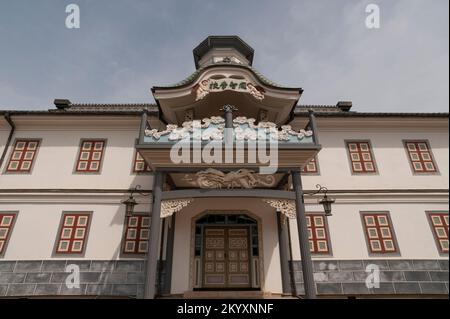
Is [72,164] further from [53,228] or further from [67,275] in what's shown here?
[67,275]

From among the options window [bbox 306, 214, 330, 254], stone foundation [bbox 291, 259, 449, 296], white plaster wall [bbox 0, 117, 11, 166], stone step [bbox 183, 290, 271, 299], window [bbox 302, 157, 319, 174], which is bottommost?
stone step [bbox 183, 290, 271, 299]

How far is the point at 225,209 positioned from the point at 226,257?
1.91 m

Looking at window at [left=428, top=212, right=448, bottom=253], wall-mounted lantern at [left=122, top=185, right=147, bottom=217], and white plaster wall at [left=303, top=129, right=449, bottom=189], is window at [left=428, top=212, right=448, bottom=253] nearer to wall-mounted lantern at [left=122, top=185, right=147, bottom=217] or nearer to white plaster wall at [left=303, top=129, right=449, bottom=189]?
white plaster wall at [left=303, top=129, right=449, bottom=189]

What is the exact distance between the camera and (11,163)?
39.6 ft

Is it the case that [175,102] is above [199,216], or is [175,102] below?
above

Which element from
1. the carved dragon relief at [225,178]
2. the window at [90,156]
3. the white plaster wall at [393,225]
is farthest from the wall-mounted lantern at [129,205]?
the white plaster wall at [393,225]

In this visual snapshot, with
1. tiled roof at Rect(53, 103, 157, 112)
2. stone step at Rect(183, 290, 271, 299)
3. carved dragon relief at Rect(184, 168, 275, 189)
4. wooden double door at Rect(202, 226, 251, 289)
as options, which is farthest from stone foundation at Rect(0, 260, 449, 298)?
tiled roof at Rect(53, 103, 157, 112)

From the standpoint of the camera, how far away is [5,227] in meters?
11.0

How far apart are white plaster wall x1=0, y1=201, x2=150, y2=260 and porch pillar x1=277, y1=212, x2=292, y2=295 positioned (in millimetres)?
5491

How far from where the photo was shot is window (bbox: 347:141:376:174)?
40.0 feet

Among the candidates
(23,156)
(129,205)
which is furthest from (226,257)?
(23,156)

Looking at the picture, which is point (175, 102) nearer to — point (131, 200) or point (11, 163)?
point (131, 200)

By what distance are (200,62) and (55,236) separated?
11680mm
